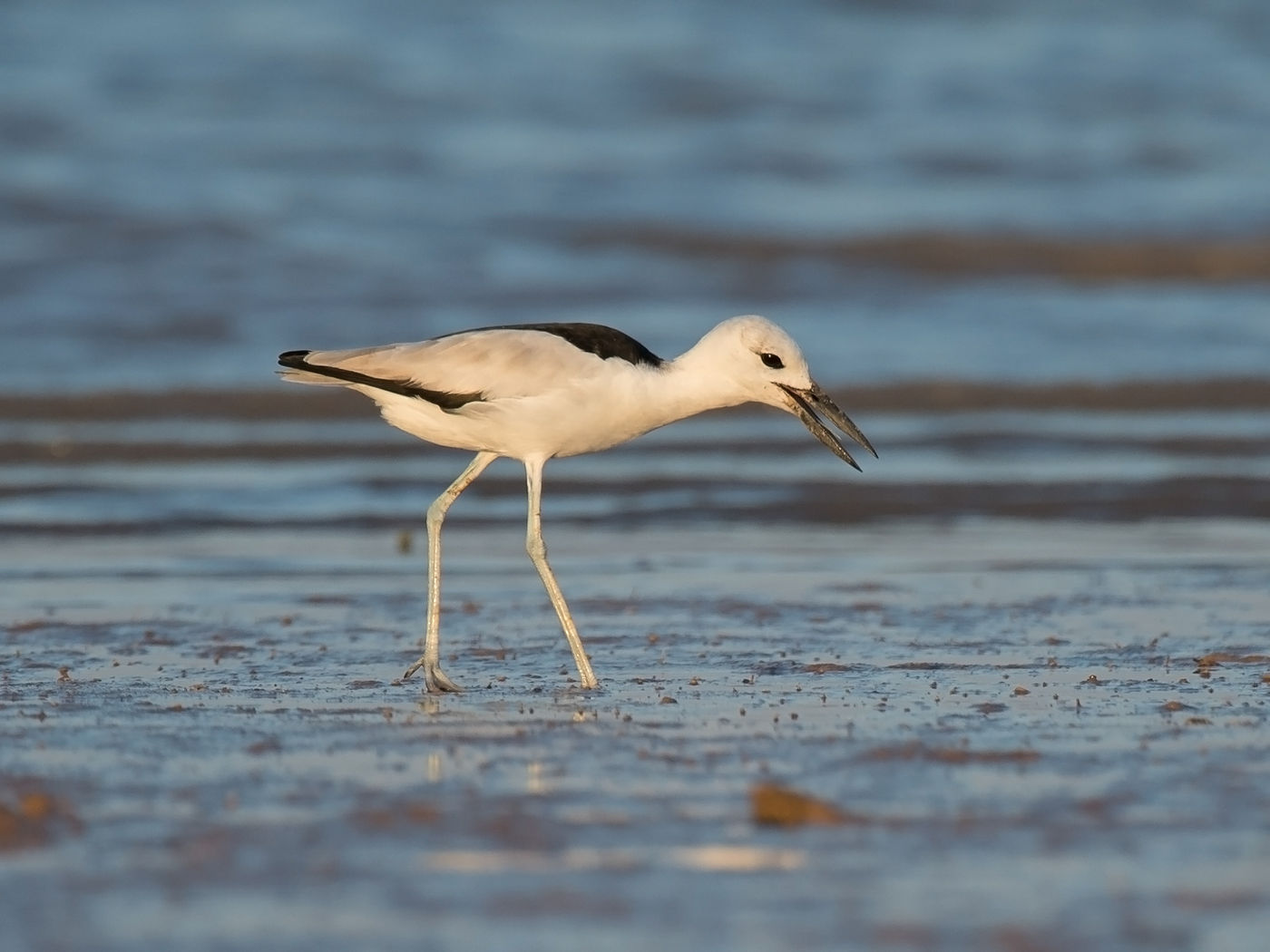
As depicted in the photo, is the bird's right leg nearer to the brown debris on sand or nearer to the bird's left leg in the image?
the bird's left leg

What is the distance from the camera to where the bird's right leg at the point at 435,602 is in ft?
20.5

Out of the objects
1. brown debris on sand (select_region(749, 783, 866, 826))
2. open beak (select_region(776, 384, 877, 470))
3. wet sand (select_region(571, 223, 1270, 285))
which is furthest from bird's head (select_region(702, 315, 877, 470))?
wet sand (select_region(571, 223, 1270, 285))

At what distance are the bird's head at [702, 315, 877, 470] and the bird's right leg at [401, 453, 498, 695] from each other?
92cm

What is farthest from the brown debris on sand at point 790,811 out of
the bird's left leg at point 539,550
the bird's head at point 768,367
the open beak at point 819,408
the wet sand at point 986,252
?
the wet sand at point 986,252

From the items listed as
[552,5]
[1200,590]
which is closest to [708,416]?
[1200,590]

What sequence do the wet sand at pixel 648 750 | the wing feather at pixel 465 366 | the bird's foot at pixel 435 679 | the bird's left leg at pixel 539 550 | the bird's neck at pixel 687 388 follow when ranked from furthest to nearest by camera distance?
the bird's neck at pixel 687 388
the wing feather at pixel 465 366
the bird's left leg at pixel 539 550
the bird's foot at pixel 435 679
the wet sand at pixel 648 750

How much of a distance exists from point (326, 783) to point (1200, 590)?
424 centimetres

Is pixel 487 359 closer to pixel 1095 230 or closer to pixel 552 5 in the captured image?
pixel 1095 230

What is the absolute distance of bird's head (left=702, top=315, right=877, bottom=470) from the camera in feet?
22.2

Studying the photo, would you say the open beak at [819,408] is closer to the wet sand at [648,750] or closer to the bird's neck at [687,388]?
the bird's neck at [687,388]

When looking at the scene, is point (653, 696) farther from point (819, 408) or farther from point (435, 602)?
point (819, 408)

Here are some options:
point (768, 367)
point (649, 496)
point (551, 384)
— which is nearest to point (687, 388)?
point (768, 367)

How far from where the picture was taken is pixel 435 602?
656 cm

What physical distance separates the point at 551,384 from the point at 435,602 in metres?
0.81
